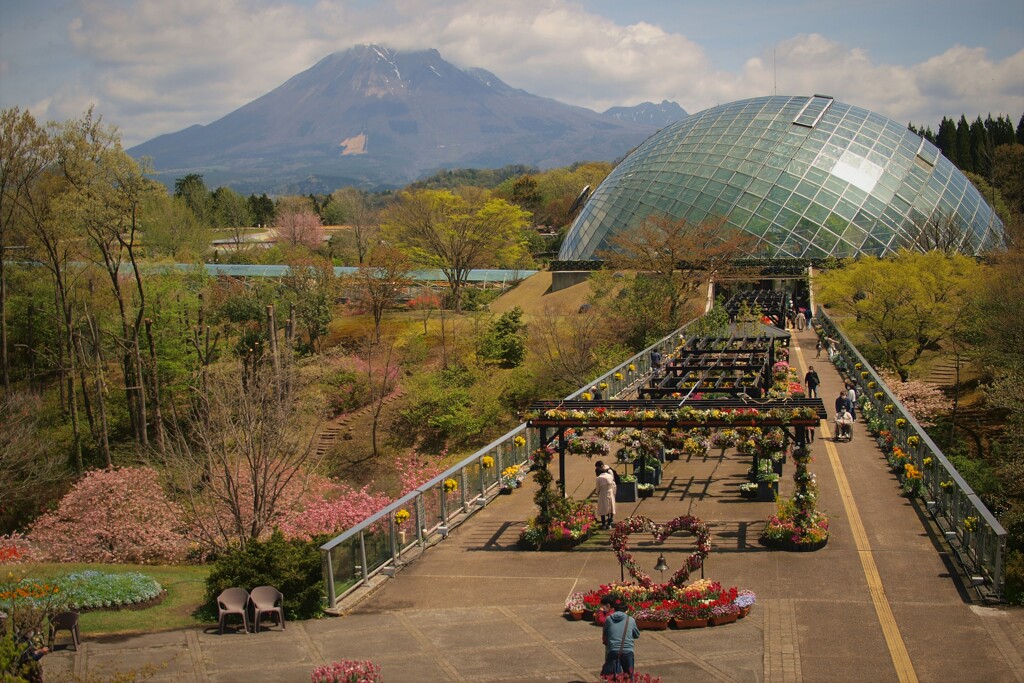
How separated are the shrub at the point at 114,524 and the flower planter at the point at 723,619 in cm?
1563

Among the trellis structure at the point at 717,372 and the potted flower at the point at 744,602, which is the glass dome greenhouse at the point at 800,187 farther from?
the potted flower at the point at 744,602

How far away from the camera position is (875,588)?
1319cm

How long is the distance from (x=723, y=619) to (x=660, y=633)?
0.86 metres

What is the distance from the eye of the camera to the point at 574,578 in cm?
1428

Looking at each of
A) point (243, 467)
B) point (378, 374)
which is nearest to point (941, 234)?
point (378, 374)

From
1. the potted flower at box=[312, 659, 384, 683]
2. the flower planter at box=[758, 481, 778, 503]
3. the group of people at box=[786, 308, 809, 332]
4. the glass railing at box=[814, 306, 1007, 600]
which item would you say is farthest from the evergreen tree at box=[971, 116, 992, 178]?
the potted flower at box=[312, 659, 384, 683]

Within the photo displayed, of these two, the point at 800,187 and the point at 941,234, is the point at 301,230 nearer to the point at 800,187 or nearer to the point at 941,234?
the point at 800,187

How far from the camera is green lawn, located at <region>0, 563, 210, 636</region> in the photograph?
13.5 meters

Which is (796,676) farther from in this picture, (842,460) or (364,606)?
(842,460)

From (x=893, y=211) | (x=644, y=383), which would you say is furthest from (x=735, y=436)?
(x=893, y=211)

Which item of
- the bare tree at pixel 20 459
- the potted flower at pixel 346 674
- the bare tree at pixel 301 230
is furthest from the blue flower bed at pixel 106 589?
the bare tree at pixel 301 230

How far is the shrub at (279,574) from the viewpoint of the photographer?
13.1 metres

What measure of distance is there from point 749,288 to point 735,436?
1634 inches

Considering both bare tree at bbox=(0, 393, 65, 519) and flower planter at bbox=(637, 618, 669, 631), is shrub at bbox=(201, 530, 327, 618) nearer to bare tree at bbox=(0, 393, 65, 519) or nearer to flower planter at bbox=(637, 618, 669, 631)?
flower planter at bbox=(637, 618, 669, 631)
